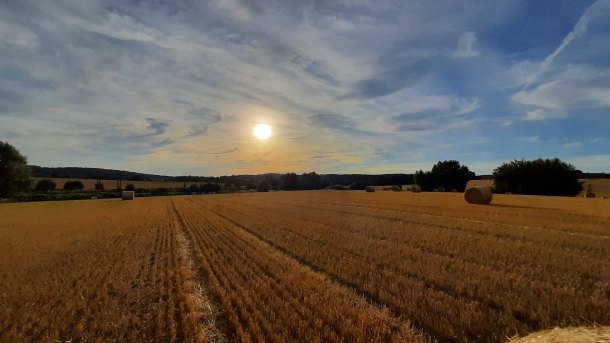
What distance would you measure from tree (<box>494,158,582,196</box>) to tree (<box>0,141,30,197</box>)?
281 feet

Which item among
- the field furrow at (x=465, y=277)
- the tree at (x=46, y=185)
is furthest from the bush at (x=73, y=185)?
the field furrow at (x=465, y=277)

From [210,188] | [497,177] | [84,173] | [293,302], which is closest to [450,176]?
[497,177]

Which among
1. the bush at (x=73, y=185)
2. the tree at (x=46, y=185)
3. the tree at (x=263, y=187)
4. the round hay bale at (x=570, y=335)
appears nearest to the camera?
the round hay bale at (x=570, y=335)

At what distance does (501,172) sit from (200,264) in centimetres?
6459

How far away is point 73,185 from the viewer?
290 feet

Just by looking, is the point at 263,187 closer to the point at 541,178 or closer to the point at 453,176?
the point at 453,176

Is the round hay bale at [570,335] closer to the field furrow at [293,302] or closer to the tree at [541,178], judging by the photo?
the field furrow at [293,302]

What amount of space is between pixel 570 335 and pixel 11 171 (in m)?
77.5

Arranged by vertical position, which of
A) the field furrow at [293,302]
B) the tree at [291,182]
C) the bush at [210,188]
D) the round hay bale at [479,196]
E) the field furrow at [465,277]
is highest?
the tree at [291,182]

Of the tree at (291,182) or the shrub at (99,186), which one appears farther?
the tree at (291,182)

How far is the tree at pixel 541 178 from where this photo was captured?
181 feet

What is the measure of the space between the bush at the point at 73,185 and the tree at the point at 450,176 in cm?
8717

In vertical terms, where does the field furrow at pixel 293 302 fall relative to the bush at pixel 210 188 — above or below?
below

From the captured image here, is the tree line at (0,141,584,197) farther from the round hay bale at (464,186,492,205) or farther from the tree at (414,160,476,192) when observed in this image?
the round hay bale at (464,186,492,205)
